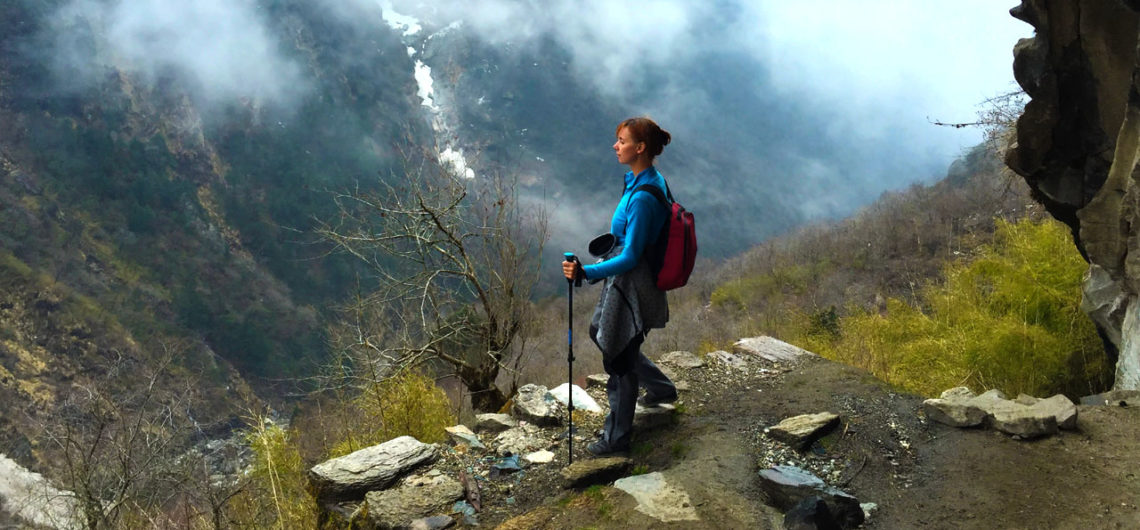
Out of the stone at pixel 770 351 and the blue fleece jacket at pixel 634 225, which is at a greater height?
the blue fleece jacket at pixel 634 225

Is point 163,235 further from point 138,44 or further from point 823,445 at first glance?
point 823,445

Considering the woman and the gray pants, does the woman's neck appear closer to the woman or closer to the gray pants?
the woman

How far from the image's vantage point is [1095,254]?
237 inches

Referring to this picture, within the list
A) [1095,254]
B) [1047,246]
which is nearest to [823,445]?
[1095,254]

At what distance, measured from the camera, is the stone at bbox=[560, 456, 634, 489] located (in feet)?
13.5

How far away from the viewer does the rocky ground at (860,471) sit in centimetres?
361

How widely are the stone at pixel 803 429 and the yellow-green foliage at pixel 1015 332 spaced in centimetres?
310

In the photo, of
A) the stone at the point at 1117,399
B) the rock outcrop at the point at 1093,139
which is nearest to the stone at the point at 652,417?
the stone at the point at 1117,399

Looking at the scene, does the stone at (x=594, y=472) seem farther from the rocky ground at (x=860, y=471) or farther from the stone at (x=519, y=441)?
the stone at (x=519, y=441)

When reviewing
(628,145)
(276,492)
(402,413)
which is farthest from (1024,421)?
(402,413)

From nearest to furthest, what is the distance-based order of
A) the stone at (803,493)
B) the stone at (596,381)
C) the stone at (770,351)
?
1. the stone at (803,493)
2. the stone at (596,381)
3. the stone at (770,351)

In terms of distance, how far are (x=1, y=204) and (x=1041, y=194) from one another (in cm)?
8802

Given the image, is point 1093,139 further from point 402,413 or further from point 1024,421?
point 402,413

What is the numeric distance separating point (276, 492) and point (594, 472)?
264 centimetres
